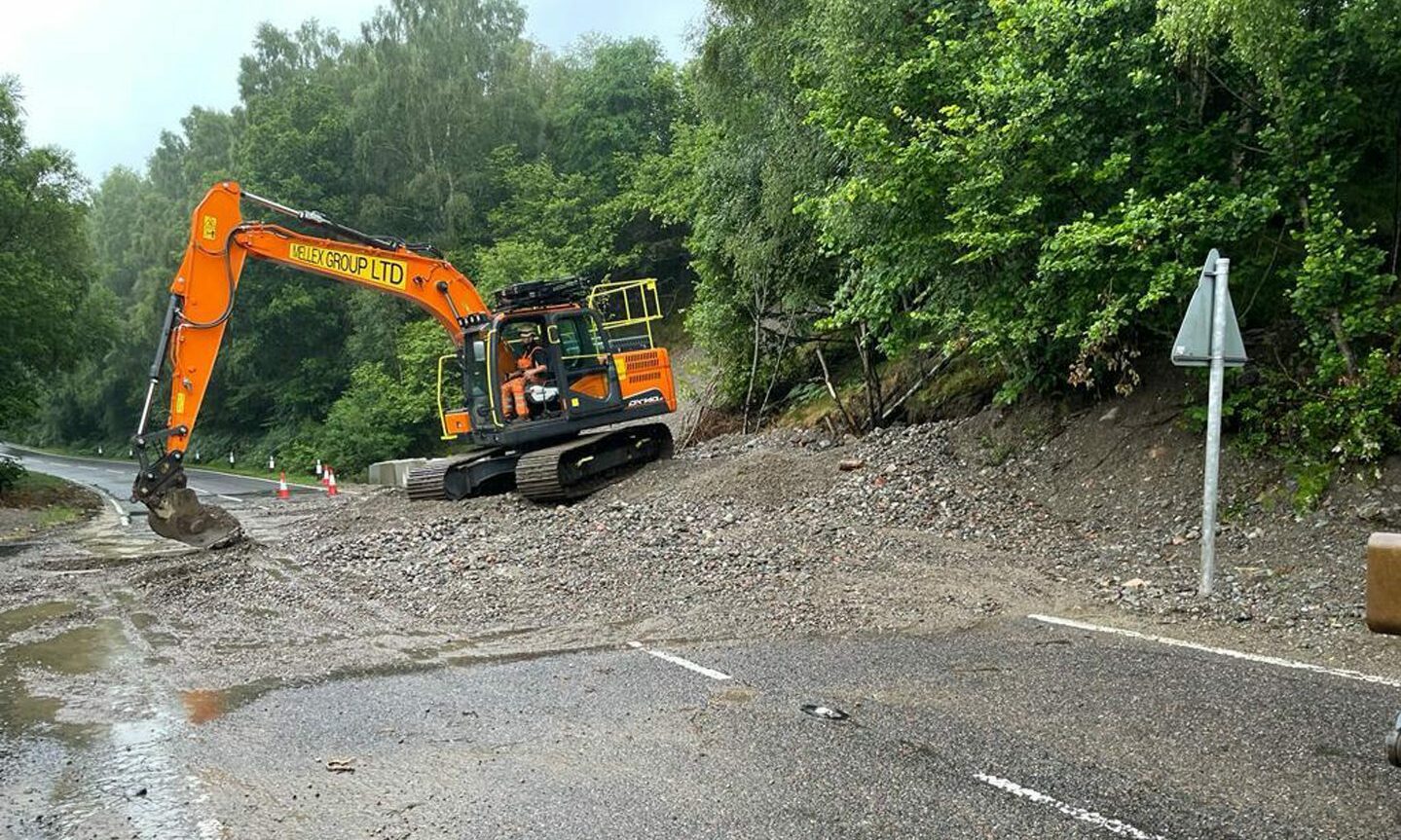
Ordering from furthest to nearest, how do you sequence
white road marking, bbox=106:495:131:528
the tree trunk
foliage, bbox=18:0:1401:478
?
1. white road marking, bbox=106:495:131:528
2. the tree trunk
3. foliage, bbox=18:0:1401:478

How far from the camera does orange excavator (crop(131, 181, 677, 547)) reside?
13.1 meters

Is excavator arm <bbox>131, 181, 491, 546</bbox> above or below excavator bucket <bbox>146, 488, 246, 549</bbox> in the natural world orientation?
above

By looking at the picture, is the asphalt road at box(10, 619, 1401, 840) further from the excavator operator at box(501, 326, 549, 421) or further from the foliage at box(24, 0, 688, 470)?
the foliage at box(24, 0, 688, 470)

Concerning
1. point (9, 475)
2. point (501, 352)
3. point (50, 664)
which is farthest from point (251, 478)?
point (50, 664)

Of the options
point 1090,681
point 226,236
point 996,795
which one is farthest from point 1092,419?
point 226,236

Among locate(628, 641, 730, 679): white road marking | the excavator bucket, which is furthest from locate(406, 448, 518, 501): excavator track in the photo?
locate(628, 641, 730, 679): white road marking

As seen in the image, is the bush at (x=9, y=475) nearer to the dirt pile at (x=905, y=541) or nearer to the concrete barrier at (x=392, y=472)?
the concrete barrier at (x=392, y=472)

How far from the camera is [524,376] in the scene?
48.9 feet

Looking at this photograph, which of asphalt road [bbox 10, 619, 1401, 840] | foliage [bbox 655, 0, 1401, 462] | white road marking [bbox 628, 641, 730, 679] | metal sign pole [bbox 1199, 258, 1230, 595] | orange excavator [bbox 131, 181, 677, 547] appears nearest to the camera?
asphalt road [bbox 10, 619, 1401, 840]

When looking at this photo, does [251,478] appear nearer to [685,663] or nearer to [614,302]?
[614,302]

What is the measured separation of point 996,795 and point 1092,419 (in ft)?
28.8

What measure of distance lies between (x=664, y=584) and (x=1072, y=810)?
516cm

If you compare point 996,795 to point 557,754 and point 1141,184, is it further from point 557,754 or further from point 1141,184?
point 1141,184

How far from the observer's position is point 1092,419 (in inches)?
476
